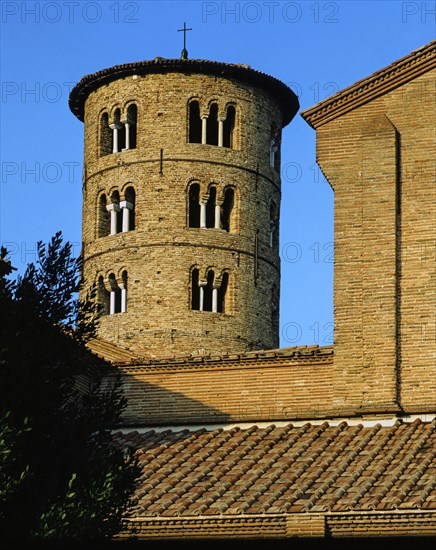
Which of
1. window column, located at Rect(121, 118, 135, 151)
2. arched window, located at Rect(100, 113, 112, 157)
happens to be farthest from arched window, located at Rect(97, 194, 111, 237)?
window column, located at Rect(121, 118, 135, 151)

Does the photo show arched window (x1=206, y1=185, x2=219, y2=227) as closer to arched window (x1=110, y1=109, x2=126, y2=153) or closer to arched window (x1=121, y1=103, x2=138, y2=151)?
arched window (x1=121, y1=103, x2=138, y2=151)

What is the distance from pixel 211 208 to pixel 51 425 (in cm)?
3048

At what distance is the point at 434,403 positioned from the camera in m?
21.5

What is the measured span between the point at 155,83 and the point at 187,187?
2.97m

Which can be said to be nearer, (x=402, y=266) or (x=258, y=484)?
(x=258, y=484)

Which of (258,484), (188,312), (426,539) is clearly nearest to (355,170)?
(258,484)

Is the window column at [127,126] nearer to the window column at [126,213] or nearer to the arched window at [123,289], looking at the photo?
the window column at [126,213]

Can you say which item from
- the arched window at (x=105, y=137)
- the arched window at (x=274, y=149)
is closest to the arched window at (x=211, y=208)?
the arched window at (x=274, y=149)

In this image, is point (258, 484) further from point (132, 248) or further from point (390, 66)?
point (132, 248)

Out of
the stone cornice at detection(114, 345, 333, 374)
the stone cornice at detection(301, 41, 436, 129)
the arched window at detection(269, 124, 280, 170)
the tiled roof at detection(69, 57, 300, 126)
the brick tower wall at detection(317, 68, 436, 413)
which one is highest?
the tiled roof at detection(69, 57, 300, 126)

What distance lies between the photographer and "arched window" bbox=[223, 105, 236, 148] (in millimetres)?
45000

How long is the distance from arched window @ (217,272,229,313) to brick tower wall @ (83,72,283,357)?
146 millimetres

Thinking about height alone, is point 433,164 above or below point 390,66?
below

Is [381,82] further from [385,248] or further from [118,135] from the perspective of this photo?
[118,135]
